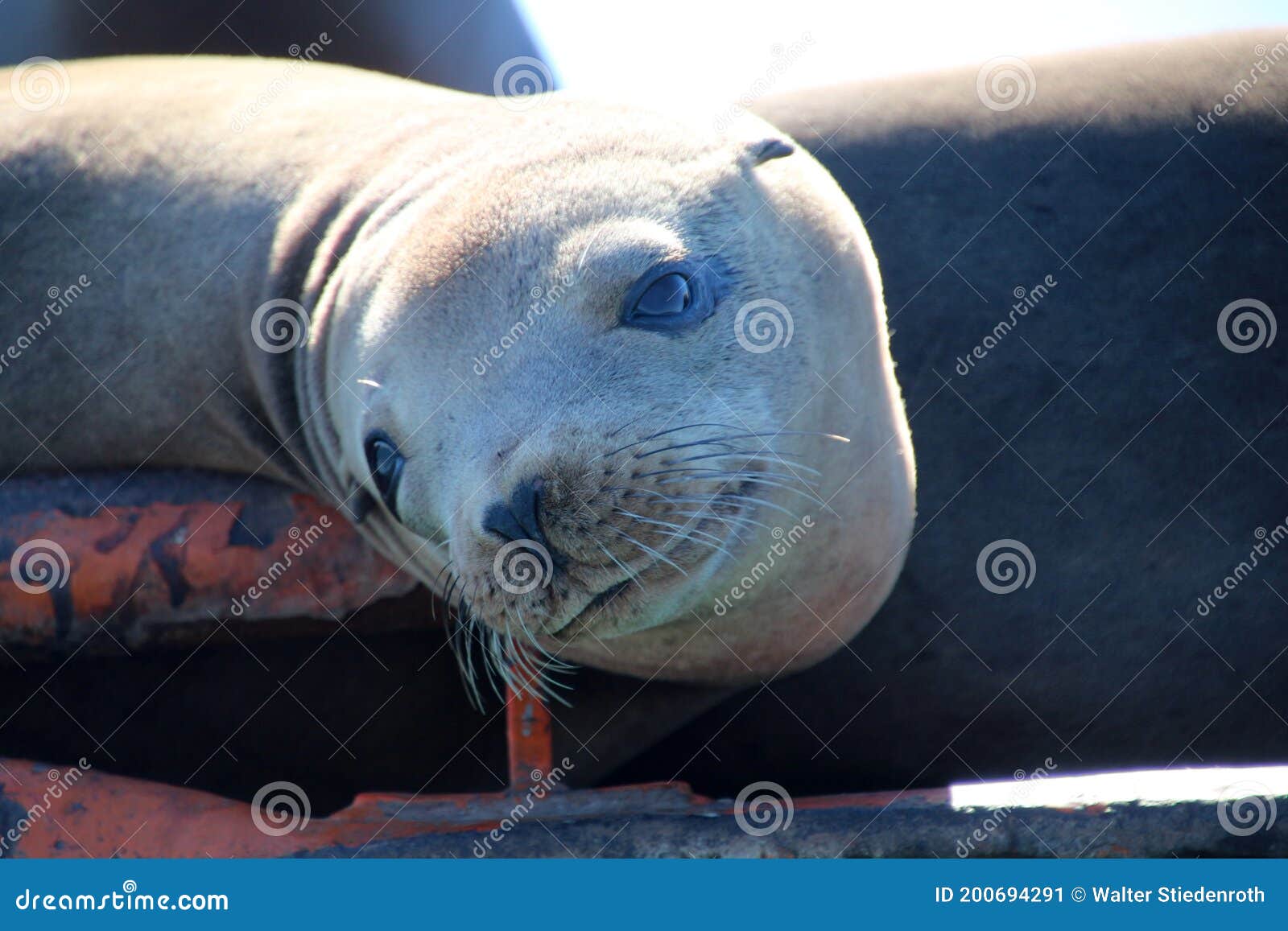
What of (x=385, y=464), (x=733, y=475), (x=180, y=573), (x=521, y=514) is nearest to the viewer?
(x=521, y=514)

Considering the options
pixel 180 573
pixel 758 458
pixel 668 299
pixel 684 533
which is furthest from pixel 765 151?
pixel 180 573

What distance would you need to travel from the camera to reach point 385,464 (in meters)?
2.76

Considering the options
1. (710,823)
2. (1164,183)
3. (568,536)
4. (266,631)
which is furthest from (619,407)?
(1164,183)

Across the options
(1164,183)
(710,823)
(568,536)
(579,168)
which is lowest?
(710,823)

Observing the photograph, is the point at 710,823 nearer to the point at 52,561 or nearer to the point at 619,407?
the point at 619,407

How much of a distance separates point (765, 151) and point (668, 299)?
22.1 inches

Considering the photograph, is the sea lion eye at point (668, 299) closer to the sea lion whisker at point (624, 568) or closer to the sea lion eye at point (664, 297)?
the sea lion eye at point (664, 297)

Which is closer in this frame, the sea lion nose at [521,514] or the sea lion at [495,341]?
the sea lion nose at [521,514]

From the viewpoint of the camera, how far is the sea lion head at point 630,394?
2342 mm

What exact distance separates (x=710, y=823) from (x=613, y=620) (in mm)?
417

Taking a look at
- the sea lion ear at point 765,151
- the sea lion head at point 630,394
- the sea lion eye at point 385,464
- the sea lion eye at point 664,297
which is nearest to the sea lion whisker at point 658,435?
the sea lion head at point 630,394

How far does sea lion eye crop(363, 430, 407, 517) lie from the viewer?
2.72 meters

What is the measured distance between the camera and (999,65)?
422 centimetres

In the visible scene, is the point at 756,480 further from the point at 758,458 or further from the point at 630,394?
the point at 630,394
